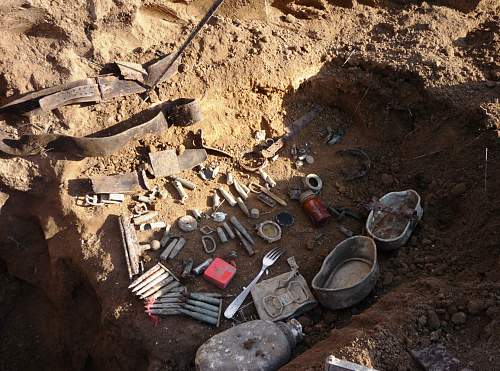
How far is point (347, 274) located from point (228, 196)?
77.0 inches

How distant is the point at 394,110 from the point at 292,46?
189 centimetres

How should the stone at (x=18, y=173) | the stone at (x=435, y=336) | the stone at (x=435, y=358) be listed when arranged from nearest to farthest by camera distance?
the stone at (x=435, y=358), the stone at (x=435, y=336), the stone at (x=18, y=173)

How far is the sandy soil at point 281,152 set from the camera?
249 inches

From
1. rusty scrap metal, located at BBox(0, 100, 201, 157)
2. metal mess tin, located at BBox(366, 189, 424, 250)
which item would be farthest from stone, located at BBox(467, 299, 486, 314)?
rusty scrap metal, located at BBox(0, 100, 201, 157)

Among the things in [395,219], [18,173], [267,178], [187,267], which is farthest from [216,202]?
[18,173]

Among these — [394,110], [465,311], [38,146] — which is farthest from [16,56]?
A: [465,311]

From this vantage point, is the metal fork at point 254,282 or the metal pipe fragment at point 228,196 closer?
the metal fork at point 254,282

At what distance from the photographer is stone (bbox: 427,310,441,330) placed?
5.44 m

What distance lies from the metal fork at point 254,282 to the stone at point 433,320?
2.11 metres

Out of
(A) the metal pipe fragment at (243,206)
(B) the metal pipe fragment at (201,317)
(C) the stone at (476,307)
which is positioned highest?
(C) the stone at (476,307)

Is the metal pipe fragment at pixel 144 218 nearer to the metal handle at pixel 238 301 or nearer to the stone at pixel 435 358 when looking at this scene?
the metal handle at pixel 238 301

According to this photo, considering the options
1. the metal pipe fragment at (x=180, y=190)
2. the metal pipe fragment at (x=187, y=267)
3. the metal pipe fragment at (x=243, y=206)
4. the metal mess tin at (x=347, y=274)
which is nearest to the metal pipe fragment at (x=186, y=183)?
the metal pipe fragment at (x=180, y=190)

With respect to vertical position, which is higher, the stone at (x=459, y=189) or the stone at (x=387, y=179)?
→ the stone at (x=459, y=189)

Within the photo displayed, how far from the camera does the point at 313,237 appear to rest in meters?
7.26
